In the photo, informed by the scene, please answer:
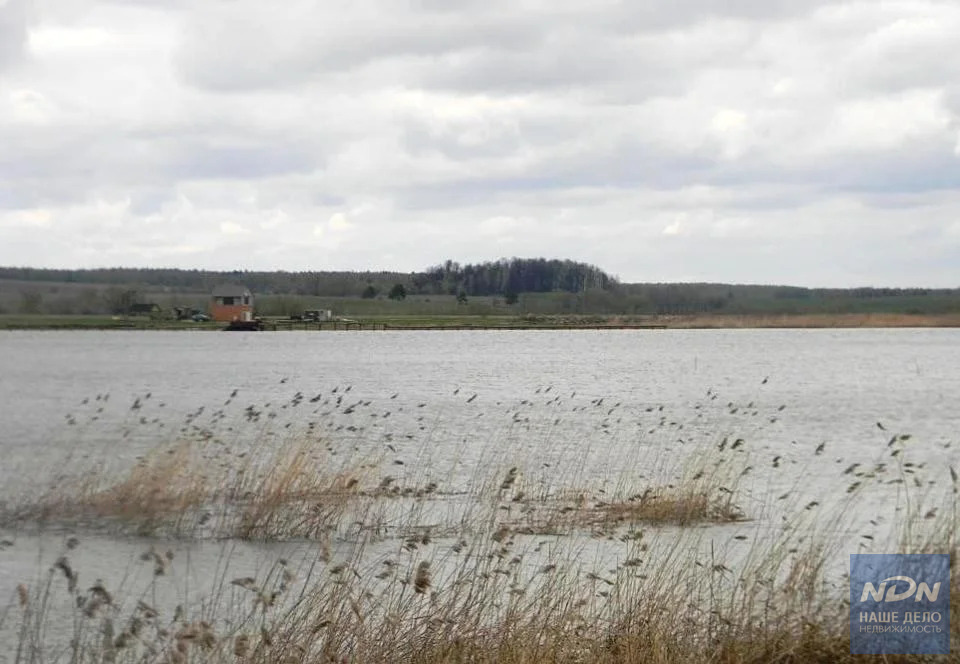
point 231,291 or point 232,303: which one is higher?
point 231,291

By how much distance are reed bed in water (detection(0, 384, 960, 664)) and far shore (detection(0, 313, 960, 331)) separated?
113 metres

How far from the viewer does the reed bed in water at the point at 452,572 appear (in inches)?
304

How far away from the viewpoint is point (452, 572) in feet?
35.9

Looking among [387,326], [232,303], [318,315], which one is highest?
[232,303]

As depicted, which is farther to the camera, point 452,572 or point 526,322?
point 526,322

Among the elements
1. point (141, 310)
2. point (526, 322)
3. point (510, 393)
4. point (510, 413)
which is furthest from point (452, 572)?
point (141, 310)

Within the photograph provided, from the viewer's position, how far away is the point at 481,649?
7629mm

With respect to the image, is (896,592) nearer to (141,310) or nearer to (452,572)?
(452,572)

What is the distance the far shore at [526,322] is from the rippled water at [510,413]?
5263 cm

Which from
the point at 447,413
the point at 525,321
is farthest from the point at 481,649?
the point at 525,321

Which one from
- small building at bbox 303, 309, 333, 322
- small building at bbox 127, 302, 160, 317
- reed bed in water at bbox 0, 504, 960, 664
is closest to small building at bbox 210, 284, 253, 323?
small building at bbox 127, 302, 160, 317

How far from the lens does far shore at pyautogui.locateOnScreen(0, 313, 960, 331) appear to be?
132375 mm

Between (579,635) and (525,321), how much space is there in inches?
5246

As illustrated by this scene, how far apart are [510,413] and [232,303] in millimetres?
104674
